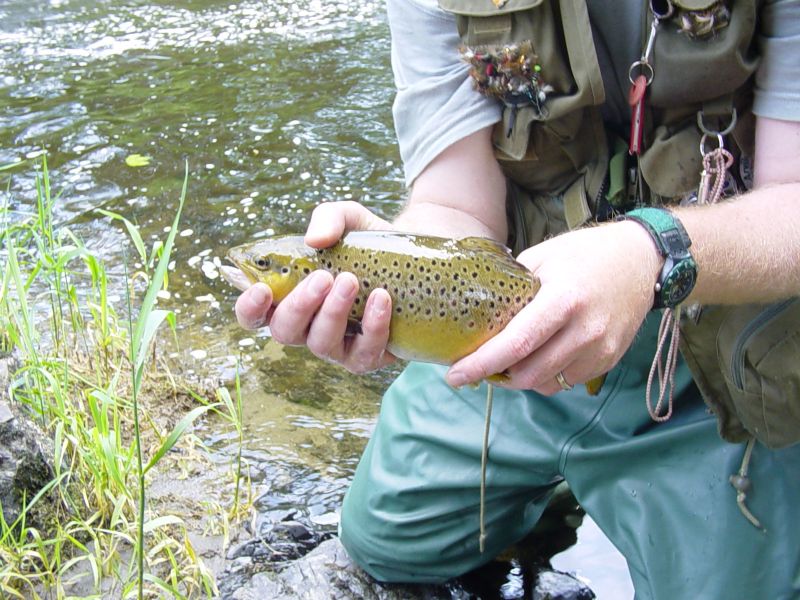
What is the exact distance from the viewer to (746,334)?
85.3 inches

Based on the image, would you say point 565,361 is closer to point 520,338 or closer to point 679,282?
point 520,338

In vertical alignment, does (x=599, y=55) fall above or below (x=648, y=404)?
above

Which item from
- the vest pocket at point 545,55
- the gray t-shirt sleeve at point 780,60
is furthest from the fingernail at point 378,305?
the gray t-shirt sleeve at point 780,60

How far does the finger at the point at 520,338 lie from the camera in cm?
177

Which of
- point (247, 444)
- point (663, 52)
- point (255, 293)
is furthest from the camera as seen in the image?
point (247, 444)

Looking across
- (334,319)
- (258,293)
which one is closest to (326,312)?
(334,319)

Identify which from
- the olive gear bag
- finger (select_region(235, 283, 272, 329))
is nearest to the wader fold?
the olive gear bag

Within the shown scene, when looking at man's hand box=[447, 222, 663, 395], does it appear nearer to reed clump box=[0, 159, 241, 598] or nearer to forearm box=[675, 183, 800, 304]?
forearm box=[675, 183, 800, 304]

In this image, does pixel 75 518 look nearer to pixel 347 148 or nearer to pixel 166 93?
pixel 347 148

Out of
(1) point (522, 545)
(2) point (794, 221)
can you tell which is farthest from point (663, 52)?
(1) point (522, 545)

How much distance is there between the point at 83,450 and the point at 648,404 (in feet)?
5.09

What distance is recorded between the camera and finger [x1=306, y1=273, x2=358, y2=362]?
1.92m

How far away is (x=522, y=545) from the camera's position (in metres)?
2.95

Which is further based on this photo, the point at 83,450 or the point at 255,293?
the point at 83,450
